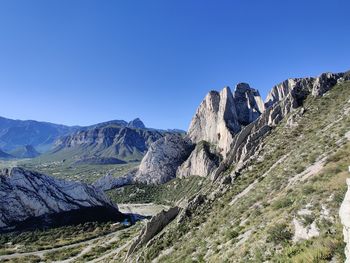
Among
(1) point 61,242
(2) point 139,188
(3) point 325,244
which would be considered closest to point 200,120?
(2) point 139,188

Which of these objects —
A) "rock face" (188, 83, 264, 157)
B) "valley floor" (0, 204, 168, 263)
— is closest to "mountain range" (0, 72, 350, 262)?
"valley floor" (0, 204, 168, 263)

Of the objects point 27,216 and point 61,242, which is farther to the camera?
point 27,216

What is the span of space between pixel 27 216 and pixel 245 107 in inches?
4674

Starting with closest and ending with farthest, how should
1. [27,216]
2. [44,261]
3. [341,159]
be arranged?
[341,159], [44,261], [27,216]

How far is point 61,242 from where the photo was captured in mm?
92312

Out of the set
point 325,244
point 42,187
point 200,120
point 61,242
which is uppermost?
point 200,120

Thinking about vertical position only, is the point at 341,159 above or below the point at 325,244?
above

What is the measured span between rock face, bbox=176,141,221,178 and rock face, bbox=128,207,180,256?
105101 millimetres

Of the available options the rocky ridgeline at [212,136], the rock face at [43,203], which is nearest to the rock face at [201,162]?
the rocky ridgeline at [212,136]

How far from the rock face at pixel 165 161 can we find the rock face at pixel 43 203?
60488 millimetres

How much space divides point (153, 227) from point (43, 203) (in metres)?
80.5

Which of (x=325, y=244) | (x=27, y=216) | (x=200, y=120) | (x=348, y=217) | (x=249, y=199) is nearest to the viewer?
(x=348, y=217)

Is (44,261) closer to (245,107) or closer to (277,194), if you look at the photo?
(277,194)

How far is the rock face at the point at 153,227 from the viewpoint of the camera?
46.3 metres
